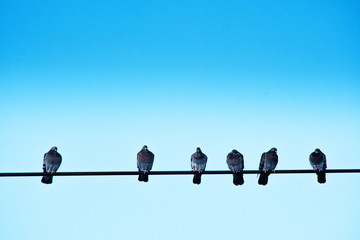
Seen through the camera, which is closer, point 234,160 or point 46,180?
point 46,180

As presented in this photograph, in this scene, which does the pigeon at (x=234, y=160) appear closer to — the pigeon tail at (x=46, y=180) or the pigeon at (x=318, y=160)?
the pigeon at (x=318, y=160)

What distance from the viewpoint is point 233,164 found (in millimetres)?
10156

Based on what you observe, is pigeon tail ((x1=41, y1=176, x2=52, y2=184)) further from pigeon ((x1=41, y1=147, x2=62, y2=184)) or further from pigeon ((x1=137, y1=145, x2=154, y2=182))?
pigeon ((x1=137, y1=145, x2=154, y2=182))

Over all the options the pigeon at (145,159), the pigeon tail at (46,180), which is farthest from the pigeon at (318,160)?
the pigeon tail at (46,180)

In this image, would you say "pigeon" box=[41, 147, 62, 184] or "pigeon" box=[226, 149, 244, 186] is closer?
"pigeon" box=[41, 147, 62, 184]

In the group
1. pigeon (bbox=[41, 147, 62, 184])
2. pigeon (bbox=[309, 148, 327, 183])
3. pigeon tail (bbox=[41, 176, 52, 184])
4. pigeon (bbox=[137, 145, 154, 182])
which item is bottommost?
pigeon tail (bbox=[41, 176, 52, 184])

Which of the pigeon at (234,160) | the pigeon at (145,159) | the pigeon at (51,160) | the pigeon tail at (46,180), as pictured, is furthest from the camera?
the pigeon at (145,159)

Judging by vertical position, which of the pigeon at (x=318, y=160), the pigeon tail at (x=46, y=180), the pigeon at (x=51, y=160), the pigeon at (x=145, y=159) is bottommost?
the pigeon tail at (x=46, y=180)

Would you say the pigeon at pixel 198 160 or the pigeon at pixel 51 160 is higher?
the pigeon at pixel 198 160

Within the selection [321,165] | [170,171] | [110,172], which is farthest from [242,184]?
[110,172]

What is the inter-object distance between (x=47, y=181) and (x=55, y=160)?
105 cm

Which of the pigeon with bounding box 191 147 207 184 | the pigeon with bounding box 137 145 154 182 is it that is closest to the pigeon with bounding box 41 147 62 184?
the pigeon with bounding box 137 145 154 182

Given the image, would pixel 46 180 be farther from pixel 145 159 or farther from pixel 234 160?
pixel 234 160

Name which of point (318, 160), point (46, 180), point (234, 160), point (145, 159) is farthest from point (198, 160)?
point (46, 180)
